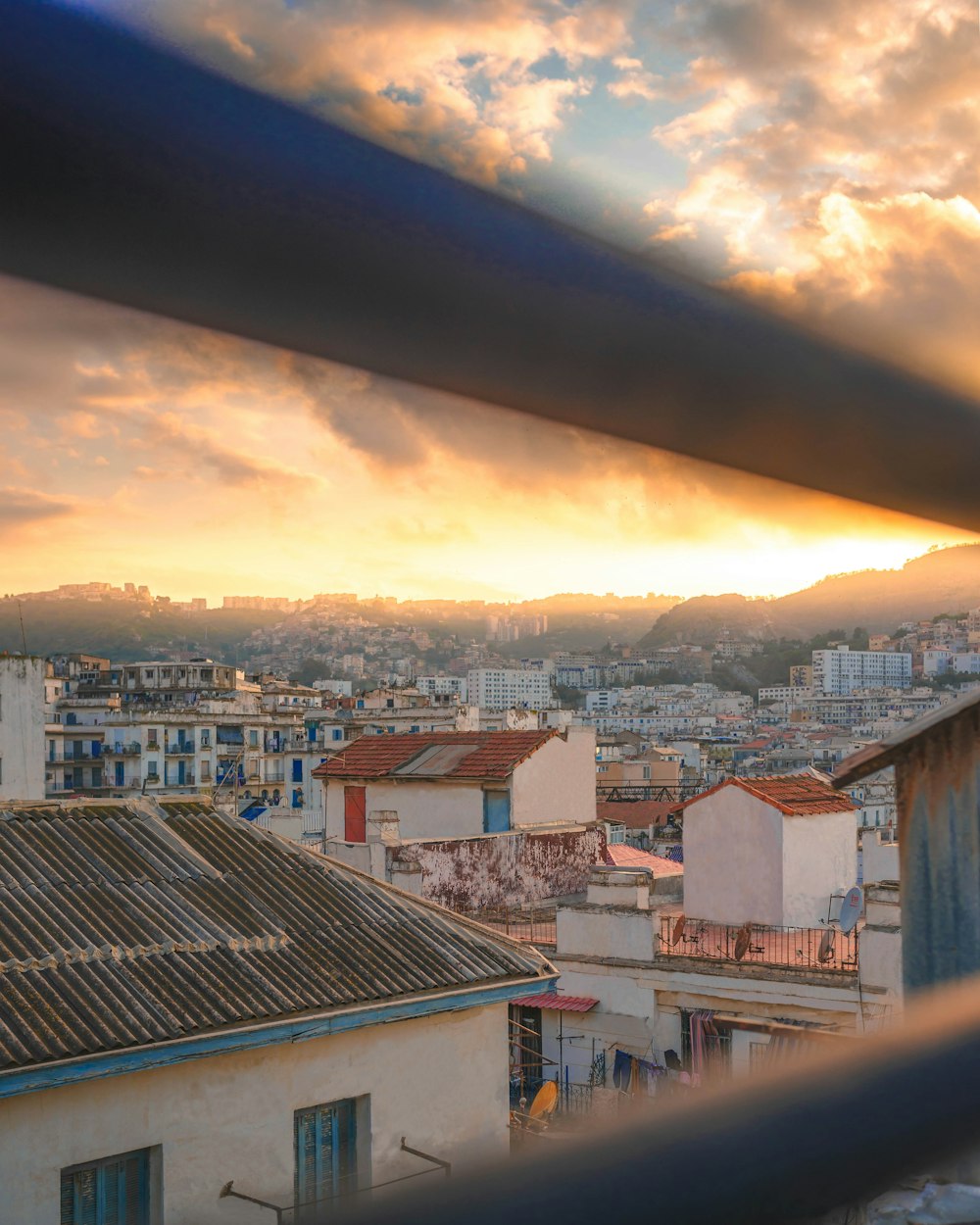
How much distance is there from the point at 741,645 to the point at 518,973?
36.2 meters

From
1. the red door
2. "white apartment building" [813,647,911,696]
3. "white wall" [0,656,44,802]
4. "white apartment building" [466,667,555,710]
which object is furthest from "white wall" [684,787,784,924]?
"white apartment building" [466,667,555,710]

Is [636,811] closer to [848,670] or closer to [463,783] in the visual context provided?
[463,783]

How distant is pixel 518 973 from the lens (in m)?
7.21

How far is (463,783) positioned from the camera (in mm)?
15531

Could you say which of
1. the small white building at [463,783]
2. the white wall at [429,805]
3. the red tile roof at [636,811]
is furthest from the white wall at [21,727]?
the red tile roof at [636,811]

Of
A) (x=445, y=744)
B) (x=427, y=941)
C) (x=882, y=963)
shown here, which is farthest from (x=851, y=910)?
(x=445, y=744)

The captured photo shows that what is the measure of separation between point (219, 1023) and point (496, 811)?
31.1 feet

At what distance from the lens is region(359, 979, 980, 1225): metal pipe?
0.41 m

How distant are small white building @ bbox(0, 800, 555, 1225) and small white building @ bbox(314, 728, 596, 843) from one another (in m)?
7.13

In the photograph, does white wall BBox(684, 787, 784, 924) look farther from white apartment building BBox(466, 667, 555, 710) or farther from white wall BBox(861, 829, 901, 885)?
white apartment building BBox(466, 667, 555, 710)

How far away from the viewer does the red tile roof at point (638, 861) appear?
53.2 ft

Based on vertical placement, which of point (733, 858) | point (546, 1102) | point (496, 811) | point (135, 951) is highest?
point (135, 951)

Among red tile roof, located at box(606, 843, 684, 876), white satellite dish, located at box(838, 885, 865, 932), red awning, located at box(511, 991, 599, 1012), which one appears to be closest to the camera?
white satellite dish, located at box(838, 885, 865, 932)

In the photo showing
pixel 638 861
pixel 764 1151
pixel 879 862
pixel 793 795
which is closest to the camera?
pixel 764 1151
